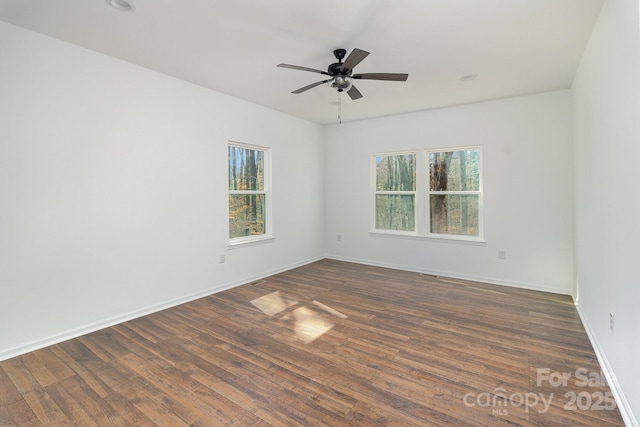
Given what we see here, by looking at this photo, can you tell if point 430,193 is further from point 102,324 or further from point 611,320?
point 102,324

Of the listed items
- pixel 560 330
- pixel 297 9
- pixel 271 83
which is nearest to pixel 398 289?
pixel 560 330

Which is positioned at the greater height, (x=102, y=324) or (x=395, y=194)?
(x=395, y=194)

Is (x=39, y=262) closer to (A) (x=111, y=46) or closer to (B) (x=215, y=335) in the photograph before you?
(B) (x=215, y=335)

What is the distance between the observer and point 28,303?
2.59 m

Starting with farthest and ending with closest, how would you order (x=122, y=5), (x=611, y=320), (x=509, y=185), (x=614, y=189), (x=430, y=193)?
(x=430, y=193) < (x=509, y=185) < (x=122, y=5) < (x=611, y=320) < (x=614, y=189)

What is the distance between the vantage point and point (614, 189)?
2.00 metres

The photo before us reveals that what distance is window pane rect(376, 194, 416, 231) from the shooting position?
5312 mm

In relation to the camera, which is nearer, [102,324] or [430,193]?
[102,324]

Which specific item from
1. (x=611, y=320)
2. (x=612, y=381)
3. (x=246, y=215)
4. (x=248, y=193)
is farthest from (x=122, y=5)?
(x=612, y=381)

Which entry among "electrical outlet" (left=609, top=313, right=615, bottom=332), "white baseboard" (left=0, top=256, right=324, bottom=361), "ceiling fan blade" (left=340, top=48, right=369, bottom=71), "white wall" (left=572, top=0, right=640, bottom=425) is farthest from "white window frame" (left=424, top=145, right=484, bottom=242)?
"white baseboard" (left=0, top=256, right=324, bottom=361)

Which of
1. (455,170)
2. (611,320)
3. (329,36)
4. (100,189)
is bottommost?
(611,320)

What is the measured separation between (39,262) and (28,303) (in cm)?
34

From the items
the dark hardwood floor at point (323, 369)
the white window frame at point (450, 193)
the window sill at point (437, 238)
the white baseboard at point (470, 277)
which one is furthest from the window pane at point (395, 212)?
the dark hardwood floor at point (323, 369)

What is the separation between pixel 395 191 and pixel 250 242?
263 cm
